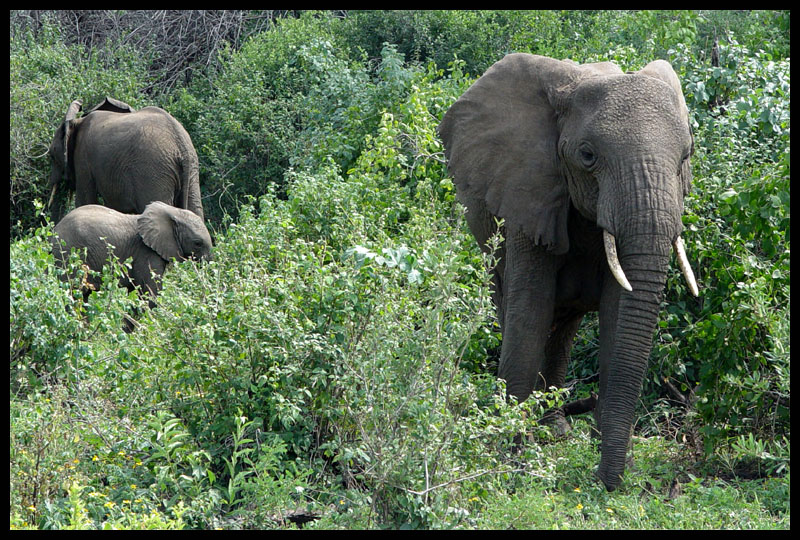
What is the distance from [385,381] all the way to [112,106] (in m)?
8.15

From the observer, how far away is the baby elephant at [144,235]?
9.41 metres

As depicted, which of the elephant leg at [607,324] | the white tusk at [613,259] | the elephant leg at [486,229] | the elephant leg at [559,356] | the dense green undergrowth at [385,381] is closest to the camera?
the dense green undergrowth at [385,381]

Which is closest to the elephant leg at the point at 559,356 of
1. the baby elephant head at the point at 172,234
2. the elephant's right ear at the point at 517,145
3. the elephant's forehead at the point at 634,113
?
the elephant's right ear at the point at 517,145

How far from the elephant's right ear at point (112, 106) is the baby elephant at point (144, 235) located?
235 centimetres

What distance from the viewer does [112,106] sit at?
12.0 meters

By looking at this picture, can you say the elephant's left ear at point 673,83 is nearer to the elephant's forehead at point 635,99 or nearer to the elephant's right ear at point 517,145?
the elephant's forehead at point 635,99

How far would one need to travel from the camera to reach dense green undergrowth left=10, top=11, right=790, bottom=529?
4633 millimetres

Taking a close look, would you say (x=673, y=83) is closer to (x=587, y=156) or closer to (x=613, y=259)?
(x=587, y=156)

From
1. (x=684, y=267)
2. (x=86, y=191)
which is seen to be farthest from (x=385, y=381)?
(x=86, y=191)

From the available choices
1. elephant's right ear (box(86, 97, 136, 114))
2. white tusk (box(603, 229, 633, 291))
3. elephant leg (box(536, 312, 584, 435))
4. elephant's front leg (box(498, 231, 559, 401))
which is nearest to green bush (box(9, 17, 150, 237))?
elephant's right ear (box(86, 97, 136, 114))

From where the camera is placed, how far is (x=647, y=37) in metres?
10.9

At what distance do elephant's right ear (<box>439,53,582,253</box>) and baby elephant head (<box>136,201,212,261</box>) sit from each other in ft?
12.9
